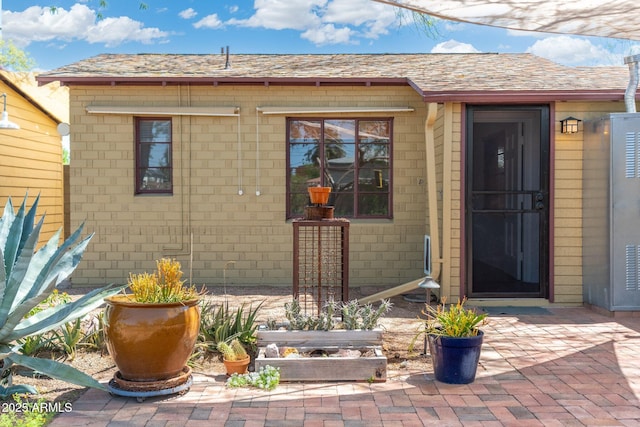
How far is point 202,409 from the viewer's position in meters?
4.43

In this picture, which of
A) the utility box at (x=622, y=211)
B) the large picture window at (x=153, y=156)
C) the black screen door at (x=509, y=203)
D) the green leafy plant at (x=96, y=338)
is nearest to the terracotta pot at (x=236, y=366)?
the green leafy plant at (x=96, y=338)

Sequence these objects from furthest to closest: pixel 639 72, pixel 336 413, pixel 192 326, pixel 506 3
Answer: pixel 639 72
pixel 506 3
pixel 192 326
pixel 336 413

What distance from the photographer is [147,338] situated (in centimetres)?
462

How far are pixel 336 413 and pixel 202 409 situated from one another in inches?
36.7

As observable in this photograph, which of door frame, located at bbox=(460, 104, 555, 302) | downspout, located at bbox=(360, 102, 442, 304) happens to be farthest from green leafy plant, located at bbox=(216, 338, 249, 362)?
door frame, located at bbox=(460, 104, 555, 302)

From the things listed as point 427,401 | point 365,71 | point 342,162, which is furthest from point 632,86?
point 427,401

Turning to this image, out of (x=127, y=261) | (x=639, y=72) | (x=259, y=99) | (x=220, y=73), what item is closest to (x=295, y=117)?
(x=259, y=99)

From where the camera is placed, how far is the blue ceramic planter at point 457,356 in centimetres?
489

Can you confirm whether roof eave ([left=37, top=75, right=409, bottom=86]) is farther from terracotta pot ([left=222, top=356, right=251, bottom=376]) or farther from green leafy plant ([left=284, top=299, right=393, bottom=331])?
terracotta pot ([left=222, top=356, right=251, bottom=376])

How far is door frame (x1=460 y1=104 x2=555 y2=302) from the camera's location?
8.17 m

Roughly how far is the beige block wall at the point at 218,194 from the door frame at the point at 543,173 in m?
1.89

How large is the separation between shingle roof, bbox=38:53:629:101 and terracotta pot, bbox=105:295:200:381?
15.1 ft

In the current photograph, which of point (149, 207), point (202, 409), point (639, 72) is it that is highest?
point (639, 72)

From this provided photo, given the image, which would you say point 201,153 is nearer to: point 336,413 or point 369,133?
point 369,133
